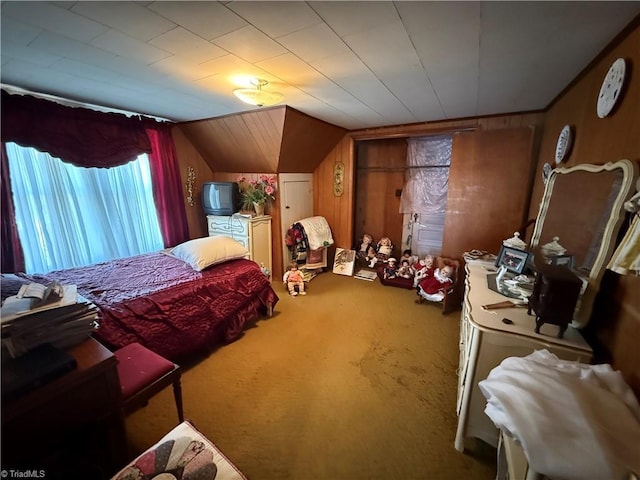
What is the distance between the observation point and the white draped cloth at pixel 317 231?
3.76m

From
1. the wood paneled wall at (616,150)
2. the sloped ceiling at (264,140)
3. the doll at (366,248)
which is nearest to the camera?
the wood paneled wall at (616,150)

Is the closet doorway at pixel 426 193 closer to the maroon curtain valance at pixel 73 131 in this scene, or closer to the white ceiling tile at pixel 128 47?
the white ceiling tile at pixel 128 47

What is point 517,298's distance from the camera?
1.50 m

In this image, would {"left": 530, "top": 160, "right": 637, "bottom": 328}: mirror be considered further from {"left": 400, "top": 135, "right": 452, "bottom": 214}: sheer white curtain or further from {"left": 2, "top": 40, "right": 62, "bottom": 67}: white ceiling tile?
{"left": 2, "top": 40, "right": 62, "bottom": 67}: white ceiling tile

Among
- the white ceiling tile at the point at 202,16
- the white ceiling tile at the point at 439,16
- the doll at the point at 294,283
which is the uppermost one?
the white ceiling tile at the point at 202,16

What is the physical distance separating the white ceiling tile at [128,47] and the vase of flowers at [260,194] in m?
1.99

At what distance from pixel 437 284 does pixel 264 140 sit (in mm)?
2736

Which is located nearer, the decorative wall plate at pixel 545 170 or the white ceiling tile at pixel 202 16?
the white ceiling tile at pixel 202 16

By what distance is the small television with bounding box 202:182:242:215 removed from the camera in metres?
3.53

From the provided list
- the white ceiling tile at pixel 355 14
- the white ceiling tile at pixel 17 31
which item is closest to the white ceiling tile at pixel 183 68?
the white ceiling tile at pixel 17 31

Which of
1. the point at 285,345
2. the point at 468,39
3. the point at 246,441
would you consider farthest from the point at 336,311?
the point at 468,39

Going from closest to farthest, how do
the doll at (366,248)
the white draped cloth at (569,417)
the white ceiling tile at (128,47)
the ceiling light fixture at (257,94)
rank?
the white draped cloth at (569,417), the white ceiling tile at (128,47), the ceiling light fixture at (257,94), the doll at (366,248)

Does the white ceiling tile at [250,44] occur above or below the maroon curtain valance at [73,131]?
above

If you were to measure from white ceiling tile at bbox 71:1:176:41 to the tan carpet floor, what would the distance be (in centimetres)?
220
